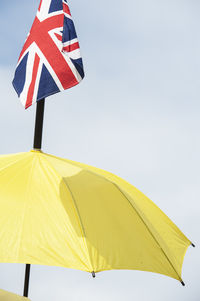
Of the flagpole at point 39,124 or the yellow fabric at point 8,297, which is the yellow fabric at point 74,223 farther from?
the yellow fabric at point 8,297

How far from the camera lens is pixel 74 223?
14.6 ft

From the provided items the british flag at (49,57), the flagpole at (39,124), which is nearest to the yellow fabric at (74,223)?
Result: the flagpole at (39,124)

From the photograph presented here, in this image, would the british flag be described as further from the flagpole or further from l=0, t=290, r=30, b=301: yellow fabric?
l=0, t=290, r=30, b=301: yellow fabric

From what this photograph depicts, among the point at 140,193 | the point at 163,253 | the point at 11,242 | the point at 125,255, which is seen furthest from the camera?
the point at 140,193

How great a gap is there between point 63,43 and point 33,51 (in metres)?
0.47

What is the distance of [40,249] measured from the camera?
4.19m

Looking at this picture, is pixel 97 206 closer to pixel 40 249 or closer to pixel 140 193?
pixel 40 249

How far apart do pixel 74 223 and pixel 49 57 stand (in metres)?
2.13

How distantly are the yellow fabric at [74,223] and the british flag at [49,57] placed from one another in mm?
887

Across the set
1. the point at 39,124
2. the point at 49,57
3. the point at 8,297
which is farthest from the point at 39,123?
the point at 8,297

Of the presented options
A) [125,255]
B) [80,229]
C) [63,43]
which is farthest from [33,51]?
[125,255]

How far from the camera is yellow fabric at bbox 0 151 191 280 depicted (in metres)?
4.21

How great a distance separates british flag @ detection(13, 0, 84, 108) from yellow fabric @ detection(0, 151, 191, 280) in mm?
887

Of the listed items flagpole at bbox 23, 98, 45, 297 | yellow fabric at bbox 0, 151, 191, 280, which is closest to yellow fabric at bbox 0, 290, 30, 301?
yellow fabric at bbox 0, 151, 191, 280
